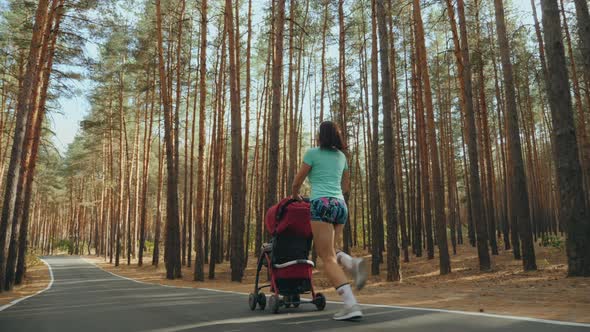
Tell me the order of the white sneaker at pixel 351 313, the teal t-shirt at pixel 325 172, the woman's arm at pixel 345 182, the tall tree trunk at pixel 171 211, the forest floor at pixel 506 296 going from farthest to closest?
1. the tall tree trunk at pixel 171 211
2. the forest floor at pixel 506 296
3. the woman's arm at pixel 345 182
4. the teal t-shirt at pixel 325 172
5. the white sneaker at pixel 351 313

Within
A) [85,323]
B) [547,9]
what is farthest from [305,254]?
[547,9]

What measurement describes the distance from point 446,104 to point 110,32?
813 inches

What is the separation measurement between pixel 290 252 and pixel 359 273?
1135 millimetres

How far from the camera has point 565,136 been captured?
9.20 m

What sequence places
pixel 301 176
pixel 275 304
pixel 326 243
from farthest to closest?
pixel 275 304
pixel 301 176
pixel 326 243

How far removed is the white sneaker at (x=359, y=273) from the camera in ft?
14.0

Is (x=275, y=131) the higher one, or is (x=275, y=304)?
(x=275, y=131)

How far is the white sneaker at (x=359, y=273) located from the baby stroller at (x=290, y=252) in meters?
0.85

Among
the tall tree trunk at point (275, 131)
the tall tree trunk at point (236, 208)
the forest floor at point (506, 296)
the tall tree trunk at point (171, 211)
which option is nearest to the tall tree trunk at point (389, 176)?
the forest floor at point (506, 296)

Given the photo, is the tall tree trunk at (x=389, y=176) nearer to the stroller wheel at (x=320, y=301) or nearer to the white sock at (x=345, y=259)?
the stroller wheel at (x=320, y=301)

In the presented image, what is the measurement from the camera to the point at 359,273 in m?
4.28

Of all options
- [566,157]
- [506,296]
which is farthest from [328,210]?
[566,157]

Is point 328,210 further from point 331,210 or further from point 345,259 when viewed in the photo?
point 345,259

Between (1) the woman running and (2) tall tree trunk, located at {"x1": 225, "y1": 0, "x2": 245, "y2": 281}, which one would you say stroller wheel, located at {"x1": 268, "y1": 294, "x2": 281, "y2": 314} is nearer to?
(1) the woman running
